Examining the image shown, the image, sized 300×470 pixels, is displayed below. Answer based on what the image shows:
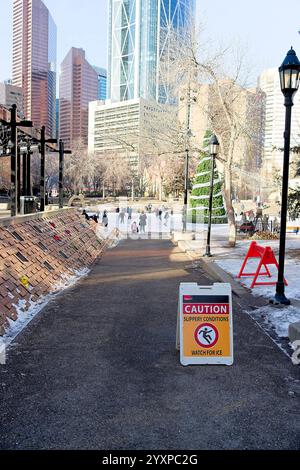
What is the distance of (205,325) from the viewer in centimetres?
571

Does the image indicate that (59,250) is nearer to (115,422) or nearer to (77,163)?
(115,422)

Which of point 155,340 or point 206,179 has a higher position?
point 206,179

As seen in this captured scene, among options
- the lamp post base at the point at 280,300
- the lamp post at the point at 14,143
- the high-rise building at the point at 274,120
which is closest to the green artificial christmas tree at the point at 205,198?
the high-rise building at the point at 274,120

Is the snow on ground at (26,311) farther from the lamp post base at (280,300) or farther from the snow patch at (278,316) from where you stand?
the lamp post base at (280,300)

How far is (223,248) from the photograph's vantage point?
1984cm

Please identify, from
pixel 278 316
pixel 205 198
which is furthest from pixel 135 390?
pixel 205 198

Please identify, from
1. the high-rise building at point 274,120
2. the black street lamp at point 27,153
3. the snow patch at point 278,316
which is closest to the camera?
the snow patch at point 278,316

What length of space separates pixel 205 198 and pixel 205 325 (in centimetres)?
3555

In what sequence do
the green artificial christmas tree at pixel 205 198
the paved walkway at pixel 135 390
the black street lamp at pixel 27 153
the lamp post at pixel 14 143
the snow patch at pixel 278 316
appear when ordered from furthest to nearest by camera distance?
the green artificial christmas tree at pixel 205 198
the black street lamp at pixel 27 153
the lamp post at pixel 14 143
the snow patch at pixel 278 316
the paved walkway at pixel 135 390

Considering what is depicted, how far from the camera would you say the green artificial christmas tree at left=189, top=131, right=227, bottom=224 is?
130 feet

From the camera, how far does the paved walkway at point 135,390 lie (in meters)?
3.83

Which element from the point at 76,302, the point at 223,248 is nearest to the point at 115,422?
the point at 76,302

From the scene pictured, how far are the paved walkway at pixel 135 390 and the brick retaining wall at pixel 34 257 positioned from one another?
0.81 meters

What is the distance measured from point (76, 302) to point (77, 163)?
84234 millimetres
